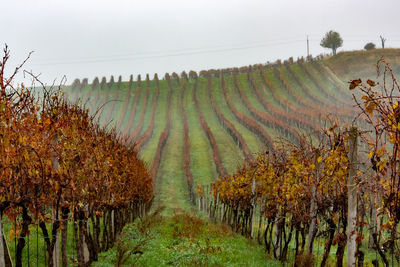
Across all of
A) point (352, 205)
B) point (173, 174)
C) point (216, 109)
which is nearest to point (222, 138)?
point (173, 174)

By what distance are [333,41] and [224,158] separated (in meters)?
103

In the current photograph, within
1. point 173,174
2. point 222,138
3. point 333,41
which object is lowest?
point 173,174

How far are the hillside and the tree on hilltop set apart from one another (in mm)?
9139

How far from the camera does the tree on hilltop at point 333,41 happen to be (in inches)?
5620

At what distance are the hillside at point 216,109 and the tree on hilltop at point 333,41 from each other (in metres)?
9.14

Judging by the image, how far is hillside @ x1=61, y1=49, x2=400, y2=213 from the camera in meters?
61.4

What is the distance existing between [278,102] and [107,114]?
169 ft

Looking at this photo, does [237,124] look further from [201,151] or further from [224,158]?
[224,158]

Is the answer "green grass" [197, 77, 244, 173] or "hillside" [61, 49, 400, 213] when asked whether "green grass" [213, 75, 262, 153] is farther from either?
"green grass" [197, 77, 244, 173]

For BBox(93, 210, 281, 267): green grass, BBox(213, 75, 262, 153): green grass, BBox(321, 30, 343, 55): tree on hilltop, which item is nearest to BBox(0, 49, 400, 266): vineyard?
BBox(213, 75, 262, 153): green grass

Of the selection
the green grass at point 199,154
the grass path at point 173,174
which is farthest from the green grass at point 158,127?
the green grass at point 199,154

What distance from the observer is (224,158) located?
6297 cm

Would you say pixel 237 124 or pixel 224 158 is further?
pixel 237 124

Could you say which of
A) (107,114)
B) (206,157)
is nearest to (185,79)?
(107,114)
